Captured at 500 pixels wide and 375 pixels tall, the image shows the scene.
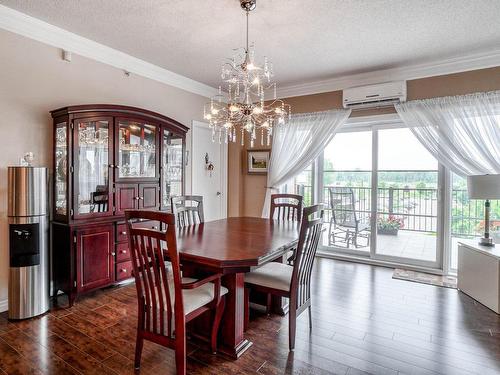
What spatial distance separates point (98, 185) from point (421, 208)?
4.11 meters

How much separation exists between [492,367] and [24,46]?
4620 mm

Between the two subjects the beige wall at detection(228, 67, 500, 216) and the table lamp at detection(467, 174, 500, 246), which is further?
the beige wall at detection(228, 67, 500, 216)

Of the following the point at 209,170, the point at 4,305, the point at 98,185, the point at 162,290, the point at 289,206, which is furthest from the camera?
the point at 209,170

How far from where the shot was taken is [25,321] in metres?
2.56

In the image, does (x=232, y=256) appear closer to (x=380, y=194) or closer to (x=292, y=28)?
(x=292, y=28)

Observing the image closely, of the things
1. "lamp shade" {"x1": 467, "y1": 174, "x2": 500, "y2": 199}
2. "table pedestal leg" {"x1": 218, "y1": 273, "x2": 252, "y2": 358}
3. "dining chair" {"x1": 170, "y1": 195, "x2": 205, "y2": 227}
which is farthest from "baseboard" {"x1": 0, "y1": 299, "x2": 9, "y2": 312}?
"lamp shade" {"x1": 467, "y1": 174, "x2": 500, "y2": 199}

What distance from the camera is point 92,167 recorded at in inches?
121

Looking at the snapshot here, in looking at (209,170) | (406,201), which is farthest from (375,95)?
(209,170)

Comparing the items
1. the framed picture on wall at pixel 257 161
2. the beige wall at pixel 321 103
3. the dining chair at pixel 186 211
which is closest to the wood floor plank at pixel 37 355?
the dining chair at pixel 186 211

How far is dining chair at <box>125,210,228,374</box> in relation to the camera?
1689mm

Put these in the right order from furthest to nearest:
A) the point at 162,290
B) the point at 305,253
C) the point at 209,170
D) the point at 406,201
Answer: the point at 209,170, the point at 406,201, the point at 305,253, the point at 162,290

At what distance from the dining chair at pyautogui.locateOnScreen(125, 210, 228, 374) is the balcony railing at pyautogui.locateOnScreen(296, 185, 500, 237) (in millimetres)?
3186

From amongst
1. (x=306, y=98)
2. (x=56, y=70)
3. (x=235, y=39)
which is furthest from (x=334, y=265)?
(x=56, y=70)

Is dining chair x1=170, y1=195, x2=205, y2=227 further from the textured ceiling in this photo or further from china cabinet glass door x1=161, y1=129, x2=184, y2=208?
the textured ceiling
